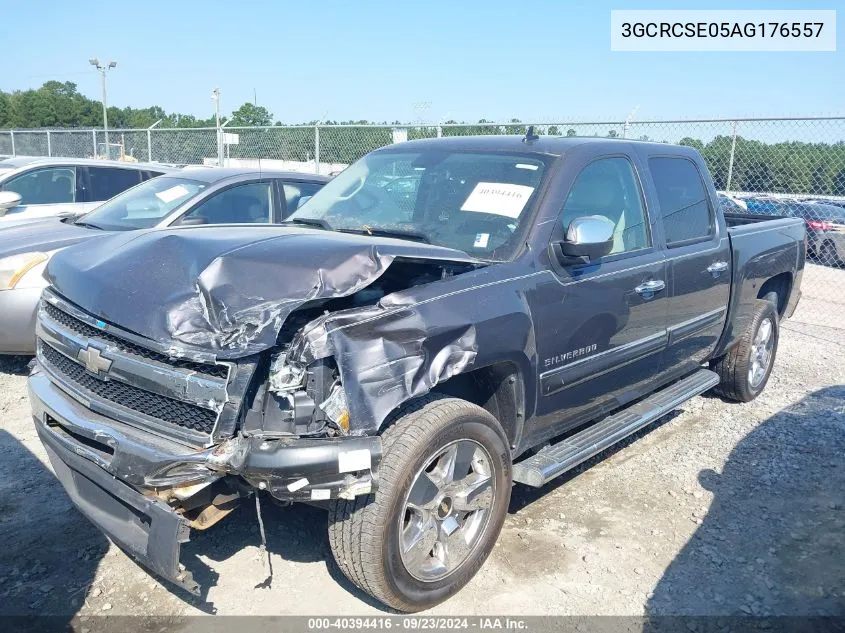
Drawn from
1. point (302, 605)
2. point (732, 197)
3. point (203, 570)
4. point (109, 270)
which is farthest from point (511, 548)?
point (732, 197)

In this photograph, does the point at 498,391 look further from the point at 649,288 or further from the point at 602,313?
the point at 649,288

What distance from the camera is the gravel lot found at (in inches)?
126

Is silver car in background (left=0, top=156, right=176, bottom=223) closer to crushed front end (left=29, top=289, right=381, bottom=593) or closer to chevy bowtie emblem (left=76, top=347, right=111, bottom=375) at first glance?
chevy bowtie emblem (left=76, top=347, right=111, bottom=375)

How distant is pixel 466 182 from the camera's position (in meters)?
3.94

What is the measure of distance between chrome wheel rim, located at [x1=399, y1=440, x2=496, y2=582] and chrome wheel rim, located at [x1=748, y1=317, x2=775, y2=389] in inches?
139

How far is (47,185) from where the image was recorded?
8375 mm

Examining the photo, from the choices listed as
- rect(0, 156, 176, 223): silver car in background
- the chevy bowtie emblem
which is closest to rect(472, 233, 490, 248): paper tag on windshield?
the chevy bowtie emblem

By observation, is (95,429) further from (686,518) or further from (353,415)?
(686,518)

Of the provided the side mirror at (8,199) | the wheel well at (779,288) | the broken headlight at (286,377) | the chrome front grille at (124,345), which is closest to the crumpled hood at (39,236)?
the side mirror at (8,199)

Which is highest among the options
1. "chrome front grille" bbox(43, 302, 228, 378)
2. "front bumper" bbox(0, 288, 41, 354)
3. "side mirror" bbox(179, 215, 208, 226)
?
"side mirror" bbox(179, 215, 208, 226)

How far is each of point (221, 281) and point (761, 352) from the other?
16.1ft

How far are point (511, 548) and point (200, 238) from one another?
208 cm

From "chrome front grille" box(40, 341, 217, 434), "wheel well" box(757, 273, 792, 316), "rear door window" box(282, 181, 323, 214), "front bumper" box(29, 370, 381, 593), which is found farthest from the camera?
"rear door window" box(282, 181, 323, 214)

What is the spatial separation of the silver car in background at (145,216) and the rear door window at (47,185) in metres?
1.80
